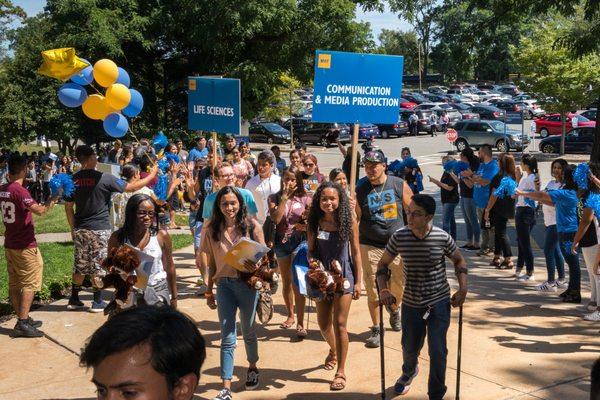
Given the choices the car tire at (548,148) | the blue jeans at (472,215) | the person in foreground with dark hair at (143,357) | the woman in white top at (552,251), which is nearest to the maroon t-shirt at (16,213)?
the person in foreground with dark hair at (143,357)

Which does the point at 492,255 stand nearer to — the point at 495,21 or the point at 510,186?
the point at 510,186

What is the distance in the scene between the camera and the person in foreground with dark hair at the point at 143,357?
2217 mm

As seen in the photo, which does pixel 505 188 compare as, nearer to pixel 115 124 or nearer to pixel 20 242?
pixel 115 124

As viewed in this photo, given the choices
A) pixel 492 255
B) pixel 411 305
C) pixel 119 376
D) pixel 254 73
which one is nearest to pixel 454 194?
pixel 492 255

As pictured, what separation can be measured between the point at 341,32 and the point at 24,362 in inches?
905

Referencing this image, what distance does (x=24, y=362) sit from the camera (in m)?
7.12

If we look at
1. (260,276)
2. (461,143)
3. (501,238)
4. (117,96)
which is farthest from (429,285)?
(461,143)

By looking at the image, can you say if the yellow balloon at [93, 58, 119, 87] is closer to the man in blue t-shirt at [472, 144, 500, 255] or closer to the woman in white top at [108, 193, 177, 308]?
the woman in white top at [108, 193, 177, 308]

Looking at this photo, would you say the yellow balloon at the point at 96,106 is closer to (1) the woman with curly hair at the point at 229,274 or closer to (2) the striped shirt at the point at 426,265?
(1) the woman with curly hair at the point at 229,274

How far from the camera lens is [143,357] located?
7.29 ft

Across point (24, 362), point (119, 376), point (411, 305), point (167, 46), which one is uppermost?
point (167, 46)

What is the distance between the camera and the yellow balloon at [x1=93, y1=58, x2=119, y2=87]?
8969 mm

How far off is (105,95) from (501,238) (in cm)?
604

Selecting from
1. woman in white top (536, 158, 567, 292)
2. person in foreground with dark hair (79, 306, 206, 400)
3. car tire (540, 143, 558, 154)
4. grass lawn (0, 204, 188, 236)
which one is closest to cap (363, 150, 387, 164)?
woman in white top (536, 158, 567, 292)
